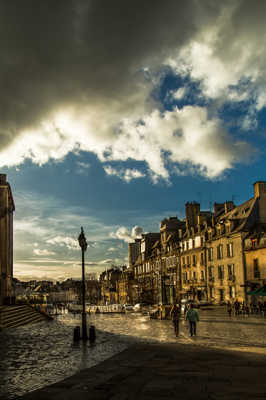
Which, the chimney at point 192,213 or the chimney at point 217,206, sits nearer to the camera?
the chimney at point 217,206

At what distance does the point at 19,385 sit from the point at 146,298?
7353cm

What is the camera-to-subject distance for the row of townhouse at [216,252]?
46.2 metres

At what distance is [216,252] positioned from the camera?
53.7 meters

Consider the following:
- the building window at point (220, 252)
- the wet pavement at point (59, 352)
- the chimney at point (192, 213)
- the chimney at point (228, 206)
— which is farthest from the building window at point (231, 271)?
the wet pavement at point (59, 352)

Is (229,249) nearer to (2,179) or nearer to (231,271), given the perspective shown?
(231,271)

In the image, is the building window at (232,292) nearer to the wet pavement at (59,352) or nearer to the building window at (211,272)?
the building window at (211,272)

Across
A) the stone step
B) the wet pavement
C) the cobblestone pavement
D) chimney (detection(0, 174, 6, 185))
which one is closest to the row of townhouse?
the stone step

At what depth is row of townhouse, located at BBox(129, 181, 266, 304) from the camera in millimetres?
46219

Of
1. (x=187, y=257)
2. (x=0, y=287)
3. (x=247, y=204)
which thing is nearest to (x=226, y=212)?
(x=247, y=204)

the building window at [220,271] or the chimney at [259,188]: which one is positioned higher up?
the chimney at [259,188]

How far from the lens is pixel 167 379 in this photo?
10.6m

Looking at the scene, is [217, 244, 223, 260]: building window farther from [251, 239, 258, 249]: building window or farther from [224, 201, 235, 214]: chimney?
[251, 239, 258, 249]: building window

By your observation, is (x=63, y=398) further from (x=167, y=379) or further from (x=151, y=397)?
(x=167, y=379)

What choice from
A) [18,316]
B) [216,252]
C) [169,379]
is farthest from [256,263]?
[169,379]
